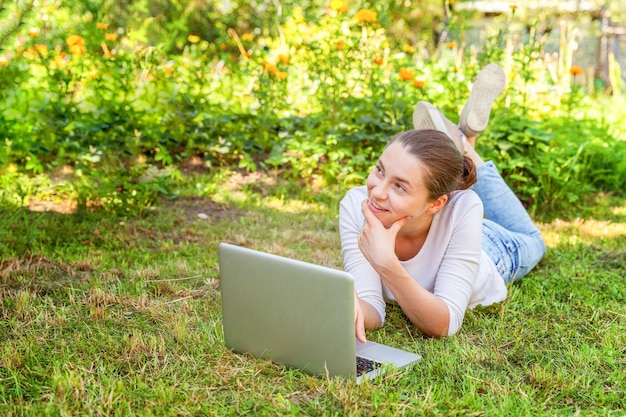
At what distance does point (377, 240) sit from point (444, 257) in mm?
403

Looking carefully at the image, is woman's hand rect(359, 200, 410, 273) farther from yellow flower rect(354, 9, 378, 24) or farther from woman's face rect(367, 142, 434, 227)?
yellow flower rect(354, 9, 378, 24)

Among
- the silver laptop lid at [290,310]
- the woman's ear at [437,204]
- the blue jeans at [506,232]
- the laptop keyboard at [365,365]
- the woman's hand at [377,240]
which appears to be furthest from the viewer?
the blue jeans at [506,232]

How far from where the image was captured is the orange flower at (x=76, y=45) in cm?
484

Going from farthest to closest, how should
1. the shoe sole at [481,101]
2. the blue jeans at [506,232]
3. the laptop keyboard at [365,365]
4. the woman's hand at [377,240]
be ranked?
the shoe sole at [481,101]
the blue jeans at [506,232]
the woman's hand at [377,240]
the laptop keyboard at [365,365]

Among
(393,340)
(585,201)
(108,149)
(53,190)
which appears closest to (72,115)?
(108,149)

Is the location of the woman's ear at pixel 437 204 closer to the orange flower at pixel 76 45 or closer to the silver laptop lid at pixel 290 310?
the silver laptop lid at pixel 290 310

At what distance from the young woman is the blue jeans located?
13 millimetres

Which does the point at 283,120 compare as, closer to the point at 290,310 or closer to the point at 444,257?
the point at 444,257

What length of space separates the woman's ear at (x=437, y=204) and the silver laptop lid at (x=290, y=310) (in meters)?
0.70

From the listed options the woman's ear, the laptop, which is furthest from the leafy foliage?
the laptop

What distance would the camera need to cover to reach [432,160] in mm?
2361

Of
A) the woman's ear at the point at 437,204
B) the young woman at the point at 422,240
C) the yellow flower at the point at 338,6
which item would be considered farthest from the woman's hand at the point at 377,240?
the yellow flower at the point at 338,6

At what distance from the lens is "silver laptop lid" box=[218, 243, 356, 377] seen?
1.93 metres

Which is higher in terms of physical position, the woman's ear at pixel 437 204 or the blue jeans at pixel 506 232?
the woman's ear at pixel 437 204
